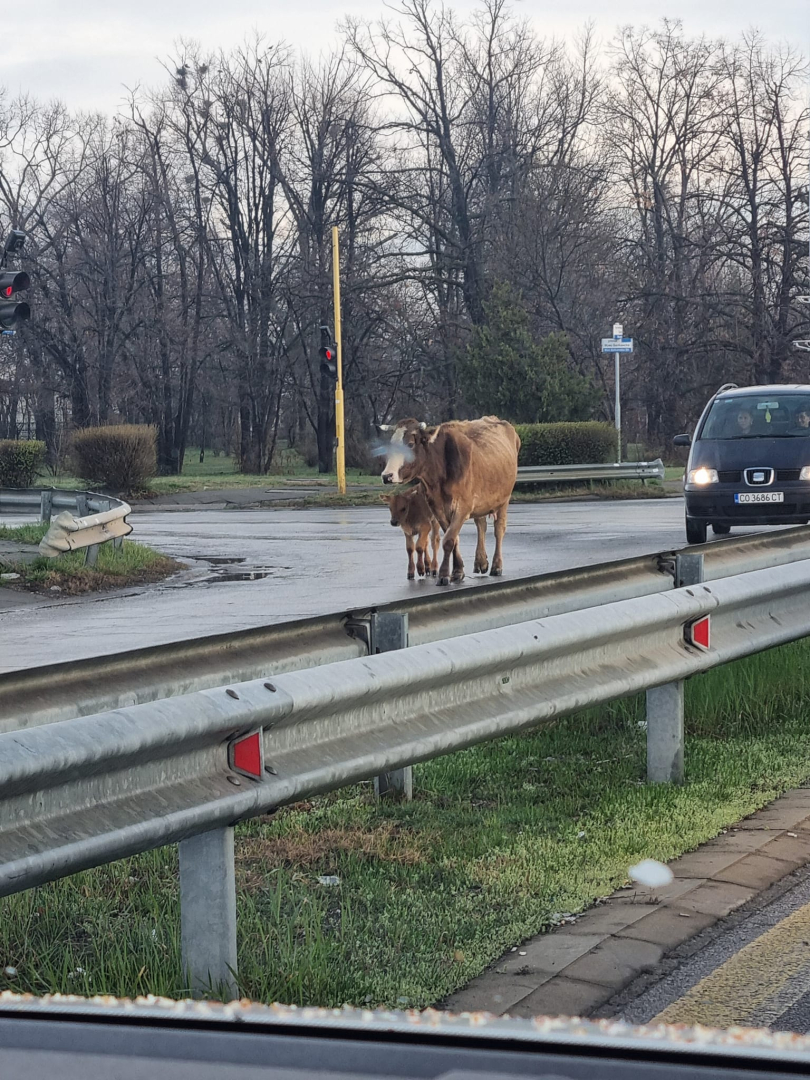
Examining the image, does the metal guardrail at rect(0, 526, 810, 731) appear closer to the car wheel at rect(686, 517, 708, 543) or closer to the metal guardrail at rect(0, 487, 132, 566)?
the metal guardrail at rect(0, 487, 132, 566)

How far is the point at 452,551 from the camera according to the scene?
15.0 meters

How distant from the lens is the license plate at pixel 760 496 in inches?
738

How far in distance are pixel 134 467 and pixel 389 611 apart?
3281 cm

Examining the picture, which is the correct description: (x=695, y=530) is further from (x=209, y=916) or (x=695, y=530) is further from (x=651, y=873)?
(x=209, y=916)

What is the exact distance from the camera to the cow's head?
47.8 feet

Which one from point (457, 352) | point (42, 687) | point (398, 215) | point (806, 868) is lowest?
point (806, 868)

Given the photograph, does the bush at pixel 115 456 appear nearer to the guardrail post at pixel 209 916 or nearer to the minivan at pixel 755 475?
the minivan at pixel 755 475

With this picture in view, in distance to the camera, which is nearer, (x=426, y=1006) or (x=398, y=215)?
(x=426, y=1006)

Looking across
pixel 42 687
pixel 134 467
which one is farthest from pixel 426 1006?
pixel 134 467

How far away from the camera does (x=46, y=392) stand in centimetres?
6512

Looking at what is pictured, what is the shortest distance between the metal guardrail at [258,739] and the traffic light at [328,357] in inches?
1264

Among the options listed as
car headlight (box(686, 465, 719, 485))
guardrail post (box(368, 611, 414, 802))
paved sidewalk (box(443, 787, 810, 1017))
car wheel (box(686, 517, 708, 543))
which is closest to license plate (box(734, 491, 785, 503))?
car headlight (box(686, 465, 719, 485))

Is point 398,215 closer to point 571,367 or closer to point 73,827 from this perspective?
point 571,367

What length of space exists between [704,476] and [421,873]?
15.1 m
